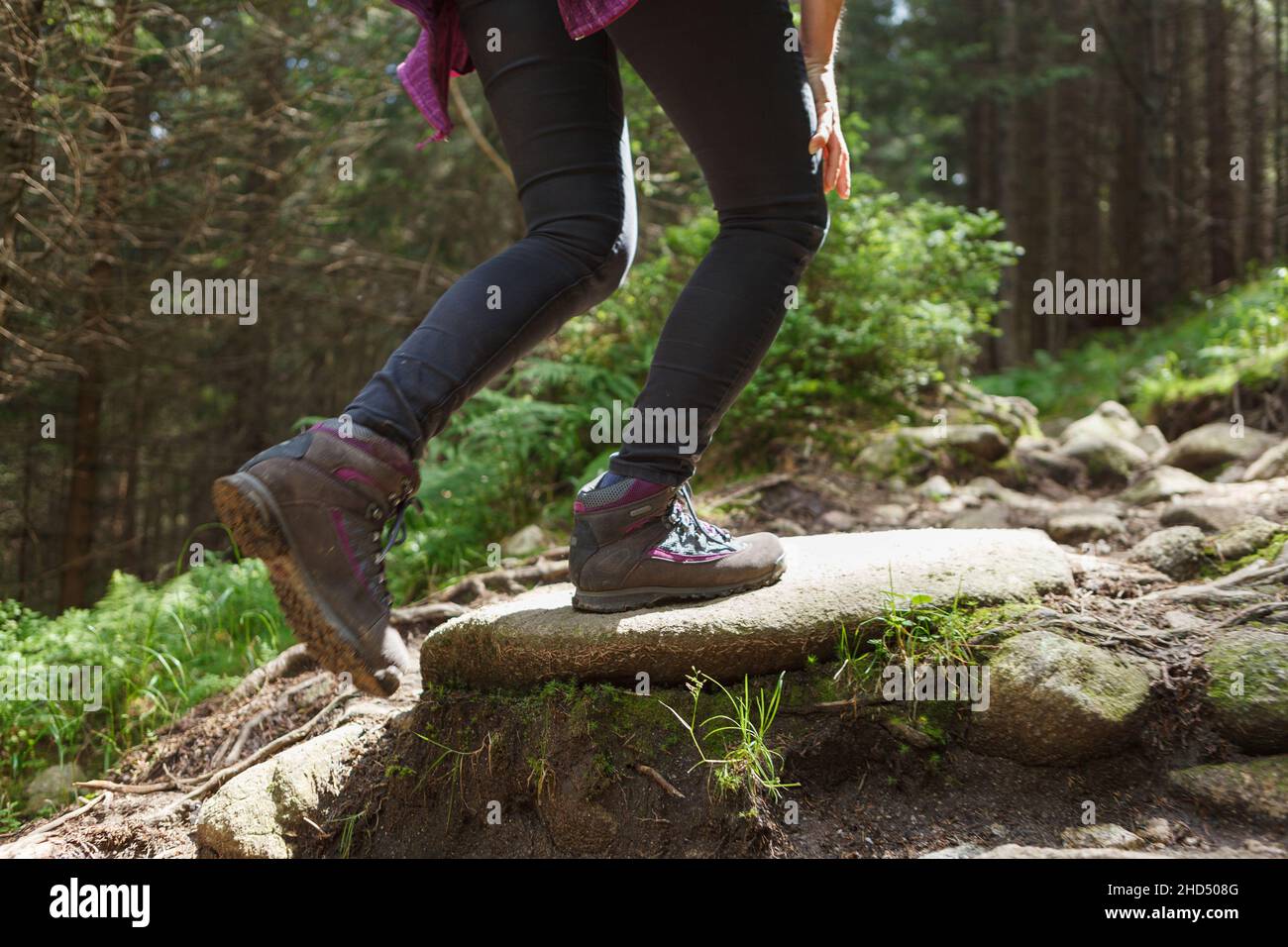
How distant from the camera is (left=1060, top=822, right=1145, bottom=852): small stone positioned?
146cm

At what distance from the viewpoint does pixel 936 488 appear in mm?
4508

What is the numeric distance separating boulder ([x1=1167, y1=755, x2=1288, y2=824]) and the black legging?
1.16 metres

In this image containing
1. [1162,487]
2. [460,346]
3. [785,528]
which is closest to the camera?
[460,346]

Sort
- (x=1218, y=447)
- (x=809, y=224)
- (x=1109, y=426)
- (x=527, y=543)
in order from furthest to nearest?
(x=1109, y=426) < (x=1218, y=447) < (x=527, y=543) < (x=809, y=224)

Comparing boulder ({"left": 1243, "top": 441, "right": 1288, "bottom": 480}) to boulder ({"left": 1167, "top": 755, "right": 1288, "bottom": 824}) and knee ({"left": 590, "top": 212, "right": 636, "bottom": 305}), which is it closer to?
boulder ({"left": 1167, "top": 755, "right": 1288, "bottom": 824})

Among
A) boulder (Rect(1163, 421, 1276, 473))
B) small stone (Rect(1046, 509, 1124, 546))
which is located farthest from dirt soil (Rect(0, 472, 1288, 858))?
boulder (Rect(1163, 421, 1276, 473))

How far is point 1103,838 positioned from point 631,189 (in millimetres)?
1625

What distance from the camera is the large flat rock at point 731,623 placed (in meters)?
1.90

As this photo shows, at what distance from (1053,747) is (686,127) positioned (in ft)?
4.99

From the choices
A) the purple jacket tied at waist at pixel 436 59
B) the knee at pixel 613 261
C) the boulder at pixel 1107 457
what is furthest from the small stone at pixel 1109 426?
the purple jacket tied at waist at pixel 436 59

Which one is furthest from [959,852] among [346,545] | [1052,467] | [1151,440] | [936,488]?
[1151,440]

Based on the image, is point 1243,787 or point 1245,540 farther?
point 1245,540

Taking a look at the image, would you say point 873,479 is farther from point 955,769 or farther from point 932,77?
point 932,77

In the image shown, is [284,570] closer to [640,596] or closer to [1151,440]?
[640,596]
